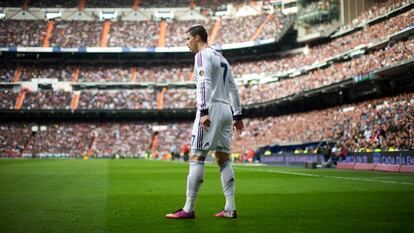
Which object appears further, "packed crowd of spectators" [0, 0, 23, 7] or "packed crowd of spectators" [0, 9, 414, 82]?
"packed crowd of spectators" [0, 0, 23, 7]

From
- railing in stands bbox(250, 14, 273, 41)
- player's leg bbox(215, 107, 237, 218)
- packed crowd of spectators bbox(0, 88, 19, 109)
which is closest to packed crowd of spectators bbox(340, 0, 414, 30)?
railing in stands bbox(250, 14, 273, 41)

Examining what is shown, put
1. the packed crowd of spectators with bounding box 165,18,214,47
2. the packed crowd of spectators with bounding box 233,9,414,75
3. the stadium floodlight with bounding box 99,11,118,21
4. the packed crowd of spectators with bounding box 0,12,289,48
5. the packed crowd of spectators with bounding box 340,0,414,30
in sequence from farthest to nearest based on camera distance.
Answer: the stadium floodlight with bounding box 99,11,118,21 < the packed crowd of spectators with bounding box 165,18,214,47 < the packed crowd of spectators with bounding box 0,12,289,48 < the packed crowd of spectators with bounding box 340,0,414,30 < the packed crowd of spectators with bounding box 233,9,414,75

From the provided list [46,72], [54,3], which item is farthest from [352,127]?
[54,3]

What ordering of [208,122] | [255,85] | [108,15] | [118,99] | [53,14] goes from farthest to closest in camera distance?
1. [108,15]
2. [53,14]
3. [118,99]
4. [255,85]
5. [208,122]

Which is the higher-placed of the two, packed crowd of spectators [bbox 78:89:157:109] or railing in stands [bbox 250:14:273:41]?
railing in stands [bbox 250:14:273:41]

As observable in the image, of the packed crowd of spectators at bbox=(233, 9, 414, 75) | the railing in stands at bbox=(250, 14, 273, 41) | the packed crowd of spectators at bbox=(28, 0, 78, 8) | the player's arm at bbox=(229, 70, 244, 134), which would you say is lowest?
the player's arm at bbox=(229, 70, 244, 134)

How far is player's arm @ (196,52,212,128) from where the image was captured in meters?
6.97

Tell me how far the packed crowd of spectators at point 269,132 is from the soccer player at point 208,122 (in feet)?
80.3

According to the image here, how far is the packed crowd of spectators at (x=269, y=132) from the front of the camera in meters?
35.0

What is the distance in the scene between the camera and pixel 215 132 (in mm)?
7176

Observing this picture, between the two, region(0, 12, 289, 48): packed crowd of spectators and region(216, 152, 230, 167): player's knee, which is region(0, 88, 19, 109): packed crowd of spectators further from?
region(216, 152, 230, 167): player's knee

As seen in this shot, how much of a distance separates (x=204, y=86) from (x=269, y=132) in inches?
2234

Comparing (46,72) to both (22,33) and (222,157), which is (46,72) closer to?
(22,33)

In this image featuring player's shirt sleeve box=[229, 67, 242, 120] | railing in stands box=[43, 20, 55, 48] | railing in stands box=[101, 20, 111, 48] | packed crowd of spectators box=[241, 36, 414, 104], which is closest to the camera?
player's shirt sleeve box=[229, 67, 242, 120]
